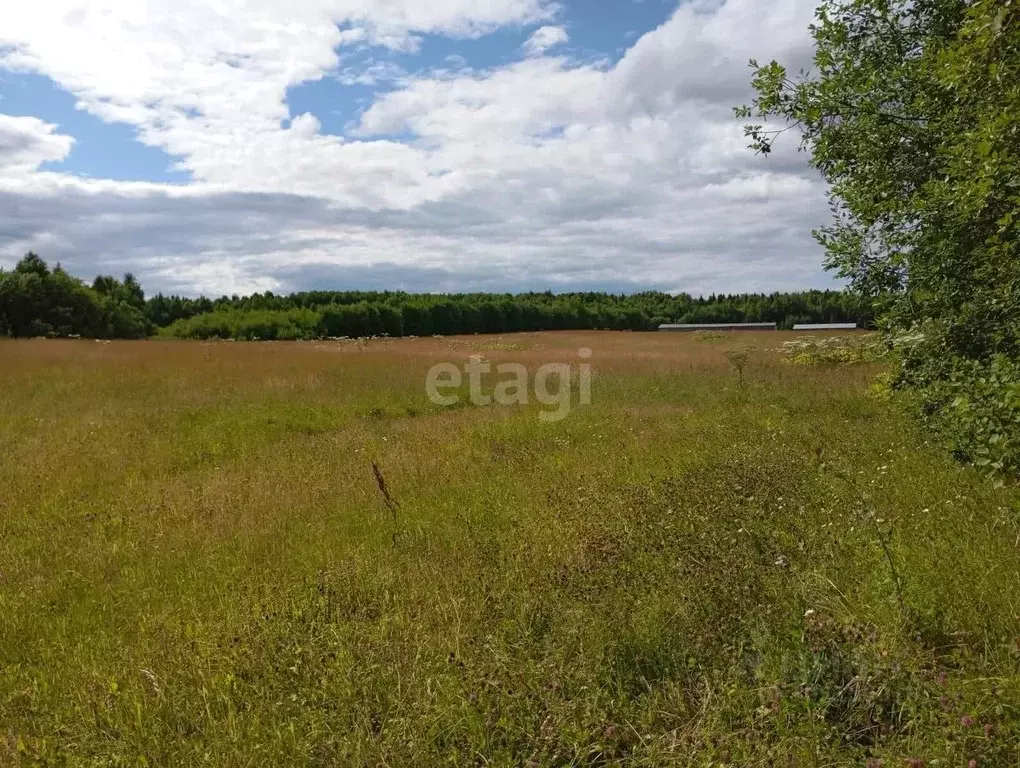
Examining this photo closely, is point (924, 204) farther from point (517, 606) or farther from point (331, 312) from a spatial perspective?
point (331, 312)

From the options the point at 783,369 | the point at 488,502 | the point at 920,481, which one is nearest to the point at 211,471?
the point at 488,502

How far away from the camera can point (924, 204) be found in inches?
254

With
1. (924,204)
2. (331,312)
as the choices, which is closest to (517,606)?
(924,204)

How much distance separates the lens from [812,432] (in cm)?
1023

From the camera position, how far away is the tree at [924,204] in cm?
577

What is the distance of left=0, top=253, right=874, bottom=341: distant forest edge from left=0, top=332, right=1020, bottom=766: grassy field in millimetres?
41522

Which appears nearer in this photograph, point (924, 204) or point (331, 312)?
point (924, 204)

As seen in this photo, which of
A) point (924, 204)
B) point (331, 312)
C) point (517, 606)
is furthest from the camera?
point (331, 312)

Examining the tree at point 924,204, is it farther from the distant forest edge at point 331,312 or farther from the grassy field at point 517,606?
the distant forest edge at point 331,312

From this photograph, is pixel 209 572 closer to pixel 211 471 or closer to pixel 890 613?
pixel 211 471

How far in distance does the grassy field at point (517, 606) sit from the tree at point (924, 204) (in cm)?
109

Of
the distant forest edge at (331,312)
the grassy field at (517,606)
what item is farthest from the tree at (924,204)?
the distant forest edge at (331,312)

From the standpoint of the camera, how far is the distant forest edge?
5191 cm

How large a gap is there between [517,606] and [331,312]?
6847 cm
